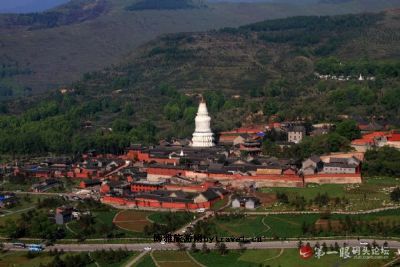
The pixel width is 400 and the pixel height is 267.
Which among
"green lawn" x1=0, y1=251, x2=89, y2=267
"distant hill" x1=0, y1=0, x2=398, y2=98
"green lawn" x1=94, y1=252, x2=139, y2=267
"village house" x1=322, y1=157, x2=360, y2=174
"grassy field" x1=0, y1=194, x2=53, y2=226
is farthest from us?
"distant hill" x1=0, y1=0, x2=398, y2=98

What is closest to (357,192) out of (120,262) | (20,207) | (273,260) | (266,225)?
(266,225)

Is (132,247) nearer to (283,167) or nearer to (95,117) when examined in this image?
(283,167)

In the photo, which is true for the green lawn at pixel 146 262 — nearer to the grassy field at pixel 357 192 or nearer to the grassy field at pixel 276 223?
the grassy field at pixel 276 223

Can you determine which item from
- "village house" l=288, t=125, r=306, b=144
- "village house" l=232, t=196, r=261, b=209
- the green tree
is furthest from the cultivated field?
"village house" l=288, t=125, r=306, b=144

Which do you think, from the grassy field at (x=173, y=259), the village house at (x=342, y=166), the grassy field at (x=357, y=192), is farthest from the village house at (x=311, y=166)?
the grassy field at (x=173, y=259)

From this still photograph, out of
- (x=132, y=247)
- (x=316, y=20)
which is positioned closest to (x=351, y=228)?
(x=132, y=247)

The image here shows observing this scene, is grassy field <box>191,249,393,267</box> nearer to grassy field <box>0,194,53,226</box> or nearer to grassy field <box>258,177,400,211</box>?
grassy field <box>258,177,400,211</box>
